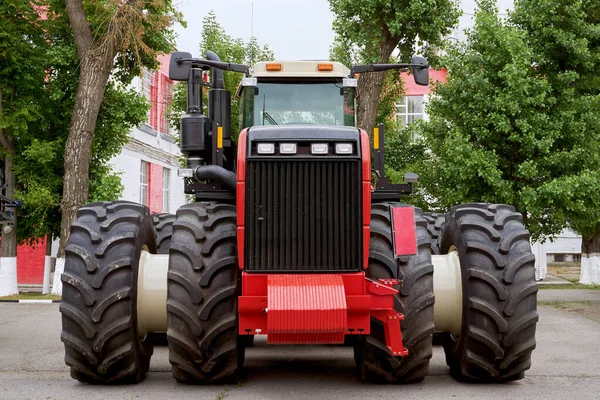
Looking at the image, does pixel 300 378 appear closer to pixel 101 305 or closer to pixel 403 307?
pixel 403 307

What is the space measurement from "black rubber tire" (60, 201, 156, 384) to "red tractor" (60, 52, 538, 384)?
0.01 m

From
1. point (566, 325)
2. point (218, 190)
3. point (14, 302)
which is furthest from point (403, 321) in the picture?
point (14, 302)

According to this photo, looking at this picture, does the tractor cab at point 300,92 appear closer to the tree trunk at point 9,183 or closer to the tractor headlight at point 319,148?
the tractor headlight at point 319,148

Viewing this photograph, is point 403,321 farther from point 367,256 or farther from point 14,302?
point 14,302

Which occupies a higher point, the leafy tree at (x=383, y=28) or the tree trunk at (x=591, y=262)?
the leafy tree at (x=383, y=28)

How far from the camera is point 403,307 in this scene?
22.1ft

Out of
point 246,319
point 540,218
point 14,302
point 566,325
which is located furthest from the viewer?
point 540,218

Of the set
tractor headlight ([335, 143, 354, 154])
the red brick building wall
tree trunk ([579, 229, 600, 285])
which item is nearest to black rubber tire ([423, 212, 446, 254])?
tractor headlight ([335, 143, 354, 154])

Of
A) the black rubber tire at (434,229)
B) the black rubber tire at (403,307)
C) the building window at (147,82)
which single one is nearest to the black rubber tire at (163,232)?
the black rubber tire at (434,229)

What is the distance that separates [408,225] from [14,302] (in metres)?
13.7

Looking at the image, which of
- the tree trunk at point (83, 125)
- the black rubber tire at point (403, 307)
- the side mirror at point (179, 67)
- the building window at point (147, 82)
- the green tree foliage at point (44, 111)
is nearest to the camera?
the black rubber tire at point (403, 307)

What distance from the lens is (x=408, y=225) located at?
21.9 feet

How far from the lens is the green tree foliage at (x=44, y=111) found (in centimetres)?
2141

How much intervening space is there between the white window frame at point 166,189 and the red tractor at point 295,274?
2944cm
